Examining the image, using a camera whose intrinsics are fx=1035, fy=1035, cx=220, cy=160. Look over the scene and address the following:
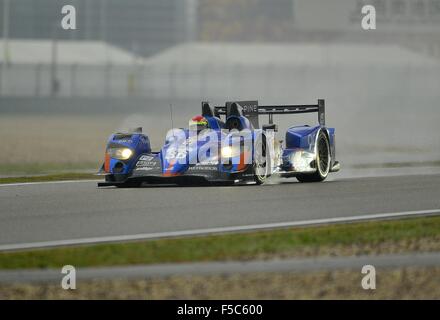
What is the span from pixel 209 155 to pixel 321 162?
269cm

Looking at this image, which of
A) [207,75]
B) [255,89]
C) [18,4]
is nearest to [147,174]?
[255,89]

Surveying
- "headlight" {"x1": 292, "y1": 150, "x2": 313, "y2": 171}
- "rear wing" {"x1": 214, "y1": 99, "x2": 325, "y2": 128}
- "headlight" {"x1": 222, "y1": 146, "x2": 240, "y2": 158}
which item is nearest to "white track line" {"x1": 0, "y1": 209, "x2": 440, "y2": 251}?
"headlight" {"x1": 222, "y1": 146, "x2": 240, "y2": 158}

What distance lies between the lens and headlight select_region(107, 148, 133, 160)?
1363 centimetres

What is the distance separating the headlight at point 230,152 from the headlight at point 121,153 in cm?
125

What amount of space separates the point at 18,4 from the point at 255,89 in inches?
842

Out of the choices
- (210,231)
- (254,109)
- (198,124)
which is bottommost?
(210,231)

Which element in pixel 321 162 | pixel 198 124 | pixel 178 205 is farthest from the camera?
pixel 321 162

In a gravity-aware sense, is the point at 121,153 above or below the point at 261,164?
above

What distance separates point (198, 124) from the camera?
551 inches

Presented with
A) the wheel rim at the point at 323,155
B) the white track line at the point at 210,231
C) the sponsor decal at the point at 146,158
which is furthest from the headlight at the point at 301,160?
the white track line at the point at 210,231

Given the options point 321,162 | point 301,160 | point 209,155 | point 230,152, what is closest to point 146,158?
point 209,155

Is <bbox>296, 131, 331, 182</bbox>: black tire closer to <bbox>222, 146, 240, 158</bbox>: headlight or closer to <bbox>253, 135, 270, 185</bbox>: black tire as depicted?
<bbox>253, 135, 270, 185</bbox>: black tire

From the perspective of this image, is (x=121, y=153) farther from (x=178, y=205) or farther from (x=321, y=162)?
(x=321, y=162)

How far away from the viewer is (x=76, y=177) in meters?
16.8
